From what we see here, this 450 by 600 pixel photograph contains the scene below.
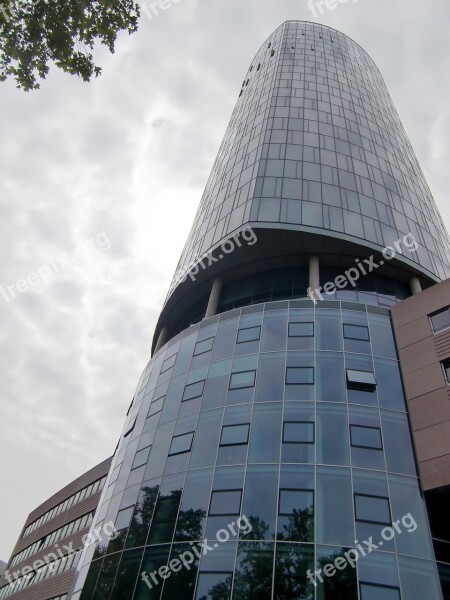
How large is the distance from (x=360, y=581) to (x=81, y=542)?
29661mm

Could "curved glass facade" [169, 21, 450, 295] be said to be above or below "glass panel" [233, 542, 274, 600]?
above

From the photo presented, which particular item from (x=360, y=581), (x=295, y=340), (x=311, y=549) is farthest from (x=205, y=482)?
(x=295, y=340)

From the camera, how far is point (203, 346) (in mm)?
27344

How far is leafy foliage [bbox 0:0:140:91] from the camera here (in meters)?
11.8

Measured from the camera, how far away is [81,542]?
127 ft

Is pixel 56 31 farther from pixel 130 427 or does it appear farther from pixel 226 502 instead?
pixel 130 427

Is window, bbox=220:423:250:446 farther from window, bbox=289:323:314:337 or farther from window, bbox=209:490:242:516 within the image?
window, bbox=289:323:314:337
